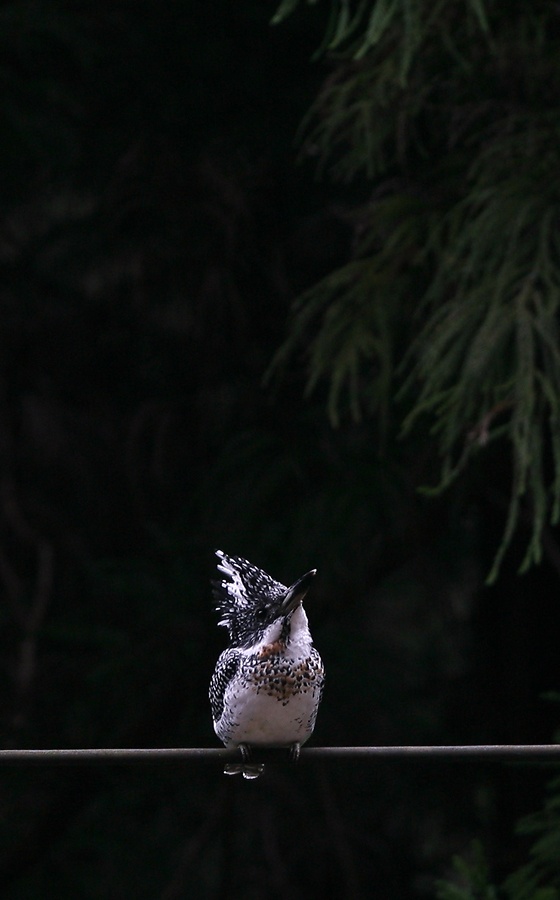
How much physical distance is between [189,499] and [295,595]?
2290 mm

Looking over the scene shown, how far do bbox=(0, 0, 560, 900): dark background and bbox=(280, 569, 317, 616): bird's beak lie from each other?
1.43 m

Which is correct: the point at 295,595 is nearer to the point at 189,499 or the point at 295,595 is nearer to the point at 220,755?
the point at 220,755

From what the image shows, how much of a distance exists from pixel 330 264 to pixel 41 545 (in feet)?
4.77

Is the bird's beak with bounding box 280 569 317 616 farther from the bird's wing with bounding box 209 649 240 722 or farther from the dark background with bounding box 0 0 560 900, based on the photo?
the dark background with bounding box 0 0 560 900

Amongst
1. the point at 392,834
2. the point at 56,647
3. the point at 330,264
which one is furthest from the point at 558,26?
the point at 392,834

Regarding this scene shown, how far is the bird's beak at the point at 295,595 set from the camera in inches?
78.4

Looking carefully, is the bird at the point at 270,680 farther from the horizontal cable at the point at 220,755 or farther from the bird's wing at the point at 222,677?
the horizontal cable at the point at 220,755

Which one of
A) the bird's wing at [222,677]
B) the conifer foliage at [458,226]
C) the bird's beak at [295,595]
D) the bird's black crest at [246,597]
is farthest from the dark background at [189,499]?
the bird's beak at [295,595]

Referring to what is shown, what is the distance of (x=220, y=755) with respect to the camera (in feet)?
5.45

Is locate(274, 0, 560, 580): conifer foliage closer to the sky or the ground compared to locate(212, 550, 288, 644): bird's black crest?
closer to the sky

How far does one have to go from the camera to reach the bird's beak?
1991 mm

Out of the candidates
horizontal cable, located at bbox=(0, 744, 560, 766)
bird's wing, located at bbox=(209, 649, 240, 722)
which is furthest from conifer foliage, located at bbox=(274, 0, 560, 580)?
horizontal cable, located at bbox=(0, 744, 560, 766)

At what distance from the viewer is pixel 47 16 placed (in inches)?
150

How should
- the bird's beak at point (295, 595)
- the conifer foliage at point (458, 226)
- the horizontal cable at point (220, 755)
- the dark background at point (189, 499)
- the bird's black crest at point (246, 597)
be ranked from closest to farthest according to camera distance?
the horizontal cable at point (220, 755), the bird's beak at point (295, 595), the bird's black crest at point (246, 597), the conifer foliage at point (458, 226), the dark background at point (189, 499)
